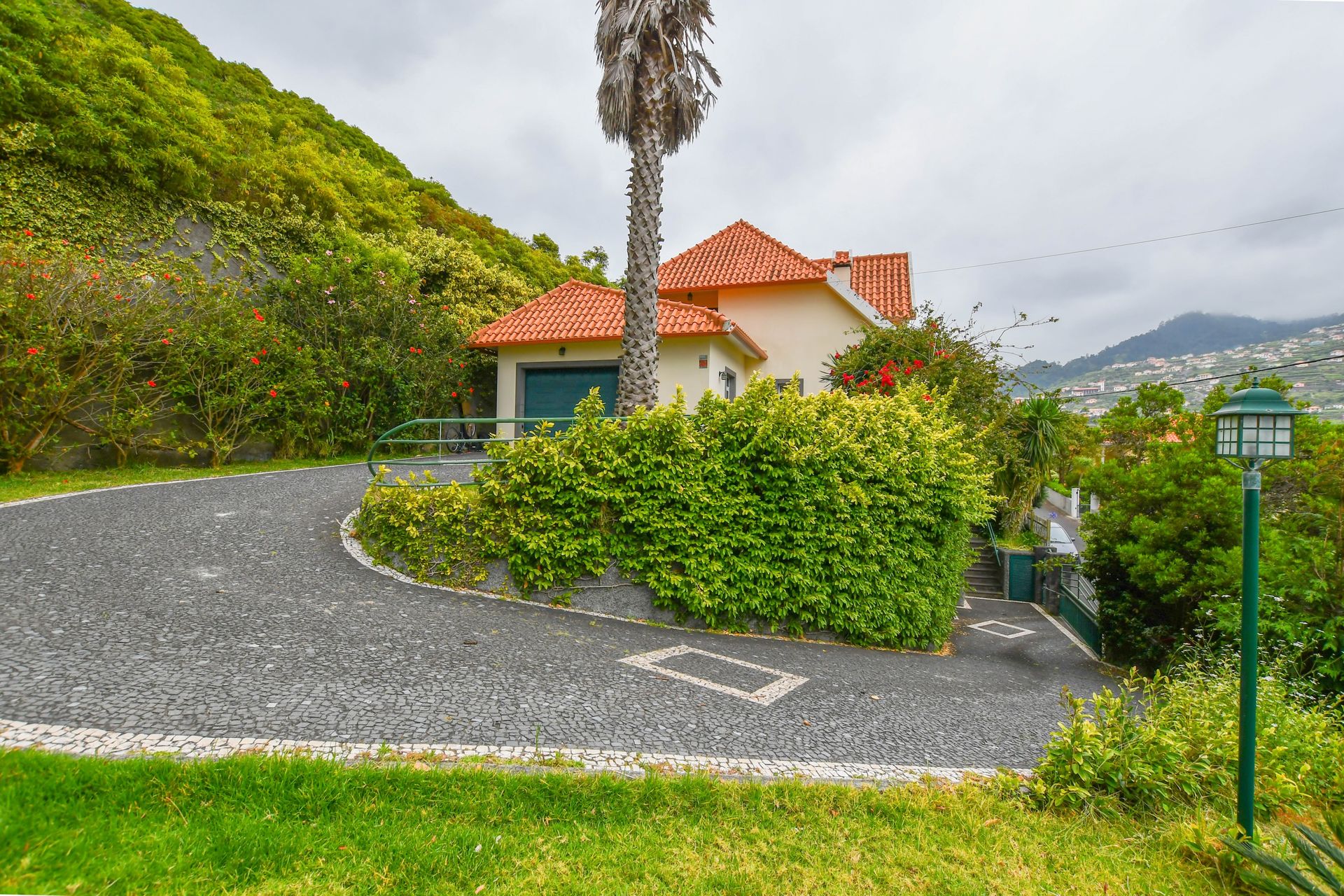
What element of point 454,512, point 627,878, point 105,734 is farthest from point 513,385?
point 627,878

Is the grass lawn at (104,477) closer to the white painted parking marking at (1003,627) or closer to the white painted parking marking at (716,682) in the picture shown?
the white painted parking marking at (716,682)

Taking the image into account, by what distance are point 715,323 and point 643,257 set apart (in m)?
4.38

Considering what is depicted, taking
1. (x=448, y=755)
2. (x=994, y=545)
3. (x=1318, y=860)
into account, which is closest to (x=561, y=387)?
(x=448, y=755)

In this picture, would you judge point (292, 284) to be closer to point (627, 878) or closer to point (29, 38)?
point (29, 38)

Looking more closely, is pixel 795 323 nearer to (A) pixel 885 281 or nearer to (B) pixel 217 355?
(A) pixel 885 281

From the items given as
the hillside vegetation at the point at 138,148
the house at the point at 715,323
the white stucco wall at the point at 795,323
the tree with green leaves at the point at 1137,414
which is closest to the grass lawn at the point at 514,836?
the house at the point at 715,323

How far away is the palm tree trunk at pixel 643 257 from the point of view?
8820 millimetres

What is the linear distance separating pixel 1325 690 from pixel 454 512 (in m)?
8.76

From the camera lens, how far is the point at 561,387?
1455cm

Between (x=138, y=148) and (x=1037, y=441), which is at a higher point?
(x=138, y=148)

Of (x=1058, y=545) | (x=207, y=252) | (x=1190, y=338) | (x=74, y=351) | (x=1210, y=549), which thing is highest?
(x=1190, y=338)

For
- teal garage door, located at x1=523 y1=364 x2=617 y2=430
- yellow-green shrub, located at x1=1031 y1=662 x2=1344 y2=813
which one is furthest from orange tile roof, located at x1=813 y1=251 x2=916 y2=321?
yellow-green shrub, located at x1=1031 y1=662 x2=1344 y2=813

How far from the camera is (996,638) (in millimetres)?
10055

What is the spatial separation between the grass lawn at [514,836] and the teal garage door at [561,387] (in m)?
11.4
